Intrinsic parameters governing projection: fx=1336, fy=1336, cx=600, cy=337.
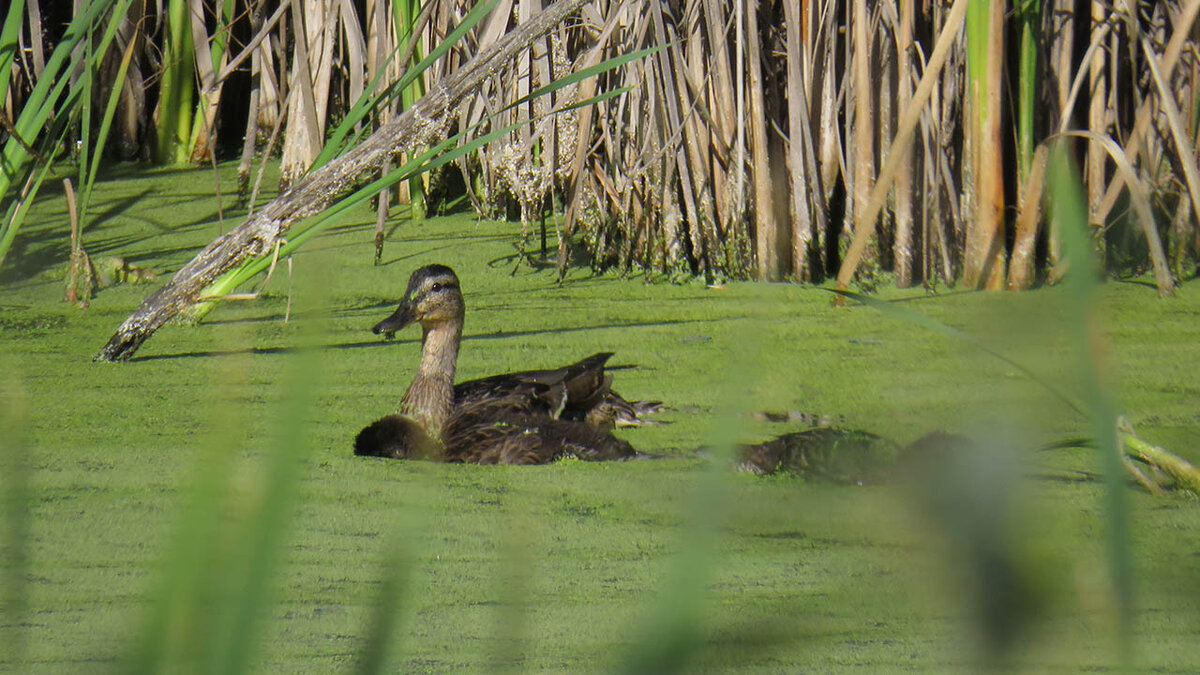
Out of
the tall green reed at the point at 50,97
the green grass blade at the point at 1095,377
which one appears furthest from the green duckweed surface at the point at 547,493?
the tall green reed at the point at 50,97

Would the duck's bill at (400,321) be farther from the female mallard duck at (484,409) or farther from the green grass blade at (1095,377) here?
the green grass blade at (1095,377)

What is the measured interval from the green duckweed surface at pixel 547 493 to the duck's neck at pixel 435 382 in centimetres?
13

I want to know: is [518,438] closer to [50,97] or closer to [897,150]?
[897,150]

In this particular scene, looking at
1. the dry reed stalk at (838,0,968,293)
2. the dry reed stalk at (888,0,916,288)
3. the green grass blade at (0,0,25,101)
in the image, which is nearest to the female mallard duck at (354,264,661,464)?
the dry reed stalk at (838,0,968,293)

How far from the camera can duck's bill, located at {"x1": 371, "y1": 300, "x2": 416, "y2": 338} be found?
3416mm

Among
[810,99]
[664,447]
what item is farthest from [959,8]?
[664,447]

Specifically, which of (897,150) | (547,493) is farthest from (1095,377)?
(897,150)

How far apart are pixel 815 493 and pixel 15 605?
1.53 ft

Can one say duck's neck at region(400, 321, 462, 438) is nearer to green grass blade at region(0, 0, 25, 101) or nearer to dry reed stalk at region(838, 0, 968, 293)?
dry reed stalk at region(838, 0, 968, 293)

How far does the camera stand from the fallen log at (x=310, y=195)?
3.58m

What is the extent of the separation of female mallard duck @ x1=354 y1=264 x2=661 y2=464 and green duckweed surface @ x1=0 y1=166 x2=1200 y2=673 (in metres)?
0.07

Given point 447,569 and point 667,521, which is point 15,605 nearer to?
point 447,569

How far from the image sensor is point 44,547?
7.34ft

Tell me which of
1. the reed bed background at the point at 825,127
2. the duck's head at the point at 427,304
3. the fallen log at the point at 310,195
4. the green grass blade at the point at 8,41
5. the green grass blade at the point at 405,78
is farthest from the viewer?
the reed bed background at the point at 825,127
